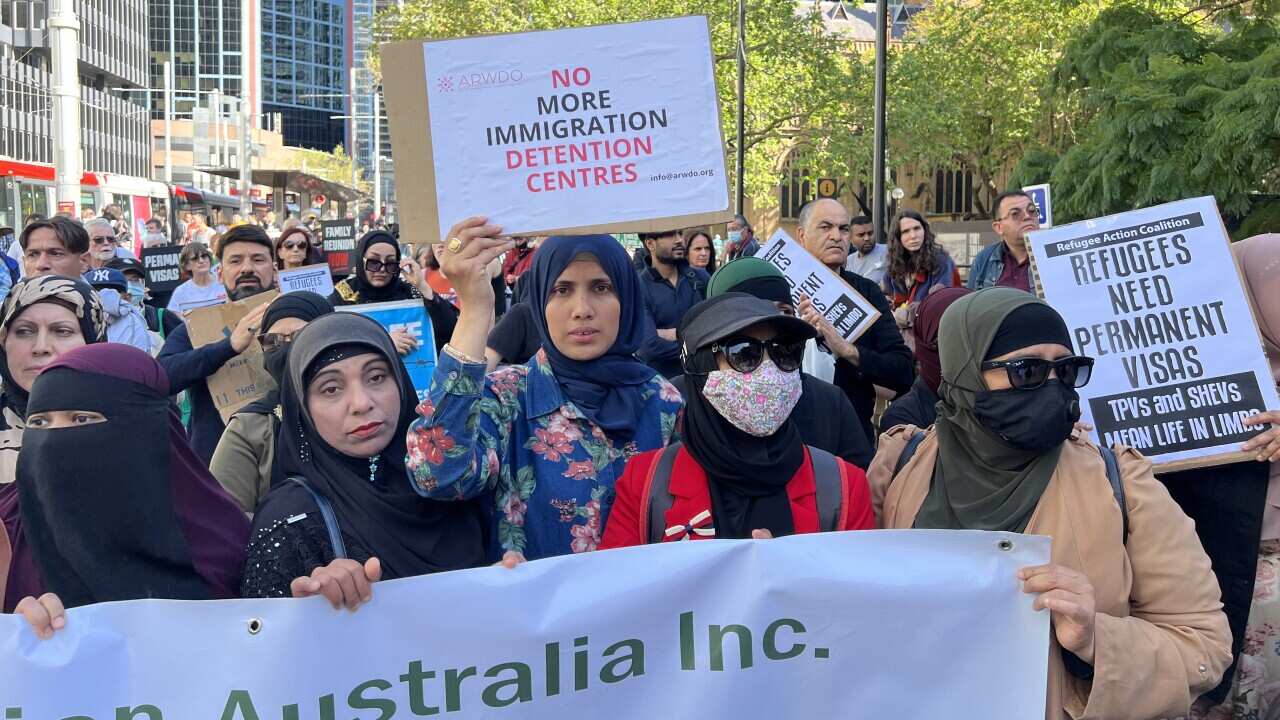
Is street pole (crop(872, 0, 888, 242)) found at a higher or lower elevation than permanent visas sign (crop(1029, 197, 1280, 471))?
higher

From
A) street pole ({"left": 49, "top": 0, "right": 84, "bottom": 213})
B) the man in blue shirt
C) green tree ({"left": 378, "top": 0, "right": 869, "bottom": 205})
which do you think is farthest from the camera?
green tree ({"left": 378, "top": 0, "right": 869, "bottom": 205})

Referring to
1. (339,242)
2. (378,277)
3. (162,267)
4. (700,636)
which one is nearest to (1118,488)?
(700,636)

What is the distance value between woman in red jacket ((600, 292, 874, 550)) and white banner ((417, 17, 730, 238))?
0.40 m

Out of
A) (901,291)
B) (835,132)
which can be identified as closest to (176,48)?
(835,132)

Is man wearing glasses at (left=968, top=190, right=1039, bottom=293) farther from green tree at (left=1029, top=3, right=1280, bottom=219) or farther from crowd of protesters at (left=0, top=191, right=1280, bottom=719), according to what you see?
crowd of protesters at (left=0, top=191, right=1280, bottom=719)

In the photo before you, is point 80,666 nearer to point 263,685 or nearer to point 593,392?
point 263,685

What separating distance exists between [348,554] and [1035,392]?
1481mm

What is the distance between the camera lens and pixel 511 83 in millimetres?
3232

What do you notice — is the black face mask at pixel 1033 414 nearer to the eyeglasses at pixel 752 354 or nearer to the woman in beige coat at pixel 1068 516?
the woman in beige coat at pixel 1068 516

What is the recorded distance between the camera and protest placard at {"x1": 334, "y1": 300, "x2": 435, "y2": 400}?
6895 mm

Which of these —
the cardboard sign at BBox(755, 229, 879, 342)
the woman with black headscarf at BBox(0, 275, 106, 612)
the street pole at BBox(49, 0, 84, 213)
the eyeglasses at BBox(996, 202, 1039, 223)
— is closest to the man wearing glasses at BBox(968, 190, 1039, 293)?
the eyeglasses at BBox(996, 202, 1039, 223)

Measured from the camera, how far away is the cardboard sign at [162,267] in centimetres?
1095

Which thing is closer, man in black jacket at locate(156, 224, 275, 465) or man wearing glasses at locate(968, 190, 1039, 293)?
man in black jacket at locate(156, 224, 275, 465)

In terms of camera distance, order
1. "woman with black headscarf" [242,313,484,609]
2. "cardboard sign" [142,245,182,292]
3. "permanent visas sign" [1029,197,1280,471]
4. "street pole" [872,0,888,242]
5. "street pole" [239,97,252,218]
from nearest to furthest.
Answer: "woman with black headscarf" [242,313,484,609]
"permanent visas sign" [1029,197,1280,471]
"cardboard sign" [142,245,182,292]
"street pole" [872,0,888,242]
"street pole" [239,97,252,218]
